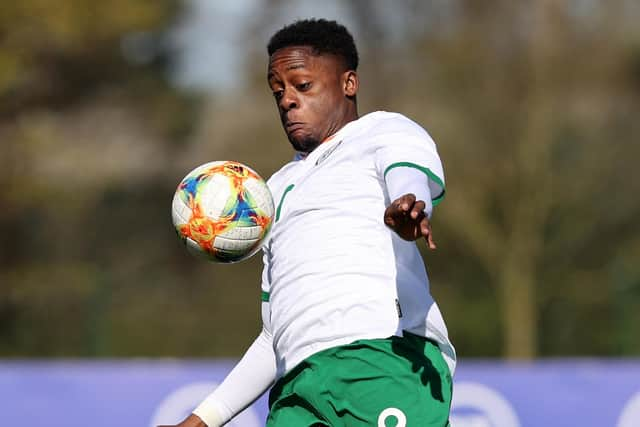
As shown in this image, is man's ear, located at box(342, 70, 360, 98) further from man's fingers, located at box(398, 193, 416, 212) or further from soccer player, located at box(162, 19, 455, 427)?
man's fingers, located at box(398, 193, 416, 212)

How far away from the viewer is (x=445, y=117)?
2070 centimetres

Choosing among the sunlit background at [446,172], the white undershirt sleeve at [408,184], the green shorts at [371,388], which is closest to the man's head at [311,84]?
the white undershirt sleeve at [408,184]

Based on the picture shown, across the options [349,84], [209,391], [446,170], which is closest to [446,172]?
[446,170]

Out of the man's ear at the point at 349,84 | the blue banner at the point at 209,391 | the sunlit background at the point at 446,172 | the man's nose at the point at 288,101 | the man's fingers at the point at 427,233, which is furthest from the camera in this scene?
the sunlit background at the point at 446,172

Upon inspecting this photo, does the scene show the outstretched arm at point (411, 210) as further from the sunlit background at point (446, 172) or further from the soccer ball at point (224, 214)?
the sunlit background at point (446, 172)

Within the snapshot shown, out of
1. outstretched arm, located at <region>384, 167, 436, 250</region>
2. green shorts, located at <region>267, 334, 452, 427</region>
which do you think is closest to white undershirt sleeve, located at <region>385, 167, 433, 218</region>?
outstretched arm, located at <region>384, 167, 436, 250</region>

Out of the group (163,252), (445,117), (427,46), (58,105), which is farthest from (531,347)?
(58,105)

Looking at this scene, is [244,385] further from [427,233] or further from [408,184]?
[427,233]

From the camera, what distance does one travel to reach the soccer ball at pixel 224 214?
4.34 m

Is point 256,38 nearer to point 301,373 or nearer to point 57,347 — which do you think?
A: point 57,347

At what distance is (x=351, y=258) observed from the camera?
13.8 feet

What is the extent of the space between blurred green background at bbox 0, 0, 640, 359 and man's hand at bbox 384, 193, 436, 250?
13.6 m

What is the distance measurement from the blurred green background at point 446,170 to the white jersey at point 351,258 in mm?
12911

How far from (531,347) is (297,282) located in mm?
14739
